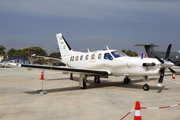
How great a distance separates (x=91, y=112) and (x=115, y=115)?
86 centimetres

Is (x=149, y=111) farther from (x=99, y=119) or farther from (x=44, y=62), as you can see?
(x=44, y=62)

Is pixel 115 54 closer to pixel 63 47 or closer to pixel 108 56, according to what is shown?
pixel 108 56

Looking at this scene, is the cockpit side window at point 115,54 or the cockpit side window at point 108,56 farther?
the cockpit side window at point 108,56

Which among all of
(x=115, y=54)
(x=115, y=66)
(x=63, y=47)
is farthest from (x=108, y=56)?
(x=63, y=47)

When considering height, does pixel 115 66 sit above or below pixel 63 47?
below

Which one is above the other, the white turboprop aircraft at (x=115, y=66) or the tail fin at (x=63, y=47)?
the tail fin at (x=63, y=47)

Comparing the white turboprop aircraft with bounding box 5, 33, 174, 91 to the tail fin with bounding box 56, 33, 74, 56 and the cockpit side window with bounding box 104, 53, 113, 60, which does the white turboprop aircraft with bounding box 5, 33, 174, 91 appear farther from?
the tail fin with bounding box 56, 33, 74, 56

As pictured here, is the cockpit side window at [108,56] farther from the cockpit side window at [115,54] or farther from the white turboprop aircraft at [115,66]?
the cockpit side window at [115,54]

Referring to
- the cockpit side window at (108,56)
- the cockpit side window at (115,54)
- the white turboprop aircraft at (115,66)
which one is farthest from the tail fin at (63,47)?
the cockpit side window at (115,54)

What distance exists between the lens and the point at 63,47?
56.0ft

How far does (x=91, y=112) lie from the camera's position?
571 centimetres

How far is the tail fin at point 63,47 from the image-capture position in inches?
649

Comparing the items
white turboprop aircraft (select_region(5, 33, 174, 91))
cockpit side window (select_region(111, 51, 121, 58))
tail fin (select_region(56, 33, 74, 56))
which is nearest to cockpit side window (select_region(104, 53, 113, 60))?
white turboprop aircraft (select_region(5, 33, 174, 91))

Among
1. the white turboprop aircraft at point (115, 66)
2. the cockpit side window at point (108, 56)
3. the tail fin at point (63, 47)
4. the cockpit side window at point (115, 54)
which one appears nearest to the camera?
the white turboprop aircraft at point (115, 66)
